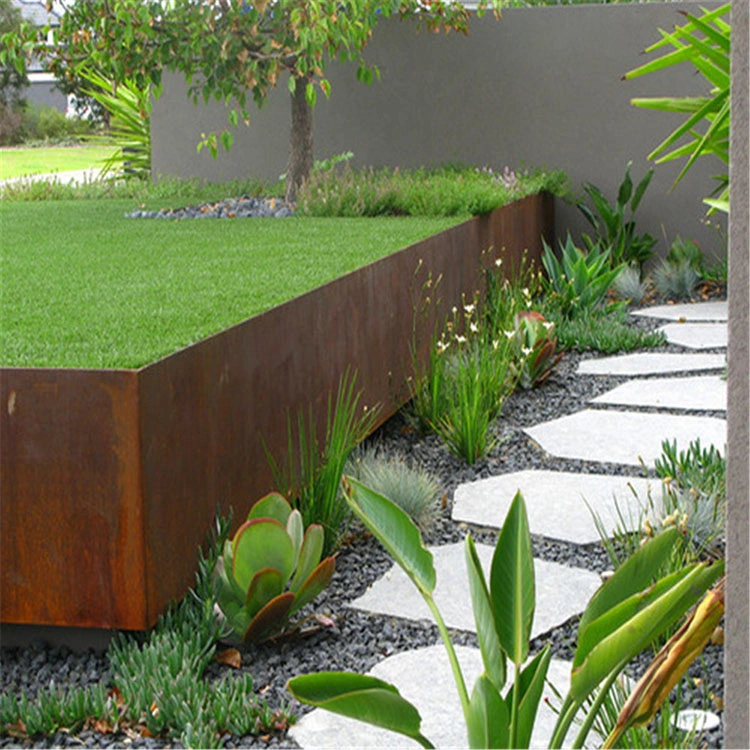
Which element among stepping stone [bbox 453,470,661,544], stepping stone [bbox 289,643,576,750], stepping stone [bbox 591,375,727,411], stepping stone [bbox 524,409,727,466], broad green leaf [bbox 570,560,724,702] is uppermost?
broad green leaf [bbox 570,560,724,702]

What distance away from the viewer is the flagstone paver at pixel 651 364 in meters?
5.12

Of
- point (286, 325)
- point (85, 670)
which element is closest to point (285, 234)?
point (286, 325)

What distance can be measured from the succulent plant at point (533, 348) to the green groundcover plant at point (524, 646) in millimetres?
3053

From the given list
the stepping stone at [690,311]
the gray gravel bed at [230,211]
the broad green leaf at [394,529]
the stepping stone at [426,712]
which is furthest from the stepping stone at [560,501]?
the gray gravel bed at [230,211]

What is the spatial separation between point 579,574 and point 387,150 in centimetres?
581

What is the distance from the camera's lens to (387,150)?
27.1 ft

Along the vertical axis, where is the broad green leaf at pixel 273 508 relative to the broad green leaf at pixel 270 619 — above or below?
above

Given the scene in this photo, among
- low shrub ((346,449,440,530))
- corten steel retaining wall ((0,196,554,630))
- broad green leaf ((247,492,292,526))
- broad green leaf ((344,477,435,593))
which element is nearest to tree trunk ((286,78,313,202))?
low shrub ((346,449,440,530))

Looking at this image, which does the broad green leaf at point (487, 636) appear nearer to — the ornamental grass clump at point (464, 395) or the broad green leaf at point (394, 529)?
the broad green leaf at point (394, 529)

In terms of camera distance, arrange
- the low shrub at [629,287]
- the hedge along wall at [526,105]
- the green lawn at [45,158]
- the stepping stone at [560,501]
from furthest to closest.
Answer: the green lawn at [45,158], the hedge along wall at [526,105], the low shrub at [629,287], the stepping stone at [560,501]

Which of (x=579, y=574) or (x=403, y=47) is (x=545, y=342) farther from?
(x=403, y=47)

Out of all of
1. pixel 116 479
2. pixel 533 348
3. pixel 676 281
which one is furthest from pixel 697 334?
pixel 116 479

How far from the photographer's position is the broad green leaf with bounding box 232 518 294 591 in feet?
7.74

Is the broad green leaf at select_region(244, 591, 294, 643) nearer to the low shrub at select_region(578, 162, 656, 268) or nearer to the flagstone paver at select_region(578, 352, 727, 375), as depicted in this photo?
the flagstone paver at select_region(578, 352, 727, 375)
